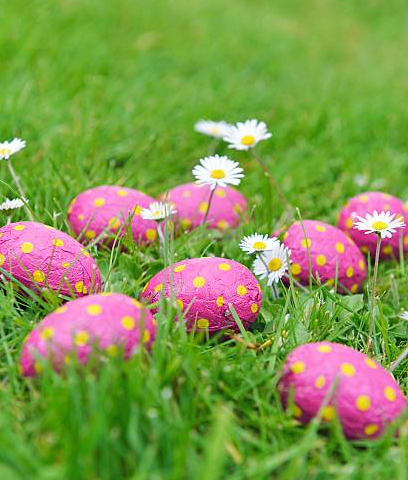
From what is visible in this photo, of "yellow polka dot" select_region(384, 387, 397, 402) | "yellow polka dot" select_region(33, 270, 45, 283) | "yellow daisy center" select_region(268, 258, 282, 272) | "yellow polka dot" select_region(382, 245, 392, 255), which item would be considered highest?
"yellow polka dot" select_region(33, 270, 45, 283)

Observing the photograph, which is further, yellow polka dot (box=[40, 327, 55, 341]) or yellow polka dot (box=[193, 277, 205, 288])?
yellow polka dot (box=[193, 277, 205, 288])

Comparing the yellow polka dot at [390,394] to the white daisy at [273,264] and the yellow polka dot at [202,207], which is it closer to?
the white daisy at [273,264]

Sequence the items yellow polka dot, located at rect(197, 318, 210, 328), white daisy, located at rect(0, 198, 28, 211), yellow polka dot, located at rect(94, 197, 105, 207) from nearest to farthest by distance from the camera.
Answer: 1. yellow polka dot, located at rect(197, 318, 210, 328)
2. white daisy, located at rect(0, 198, 28, 211)
3. yellow polka dot, located at rect(94, 197, 105, 207)

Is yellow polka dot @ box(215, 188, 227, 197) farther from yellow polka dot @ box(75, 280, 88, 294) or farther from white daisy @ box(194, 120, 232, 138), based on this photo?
yellow polka dot @ box(75, 280, 88, 294)

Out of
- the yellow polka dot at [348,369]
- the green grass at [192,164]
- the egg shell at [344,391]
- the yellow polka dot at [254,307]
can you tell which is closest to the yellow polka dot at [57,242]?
the green grass at [192,164]

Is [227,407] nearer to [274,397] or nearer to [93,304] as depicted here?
[274,397]

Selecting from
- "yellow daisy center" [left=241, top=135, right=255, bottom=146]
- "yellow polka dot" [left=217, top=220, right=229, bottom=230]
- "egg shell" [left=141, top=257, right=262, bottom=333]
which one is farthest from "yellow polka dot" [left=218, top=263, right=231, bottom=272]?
"yellow daisy center" [left=241, top=135, right=255, bottom=146]

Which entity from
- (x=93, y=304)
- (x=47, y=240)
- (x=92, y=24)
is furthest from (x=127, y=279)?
(x=92, y=24)
